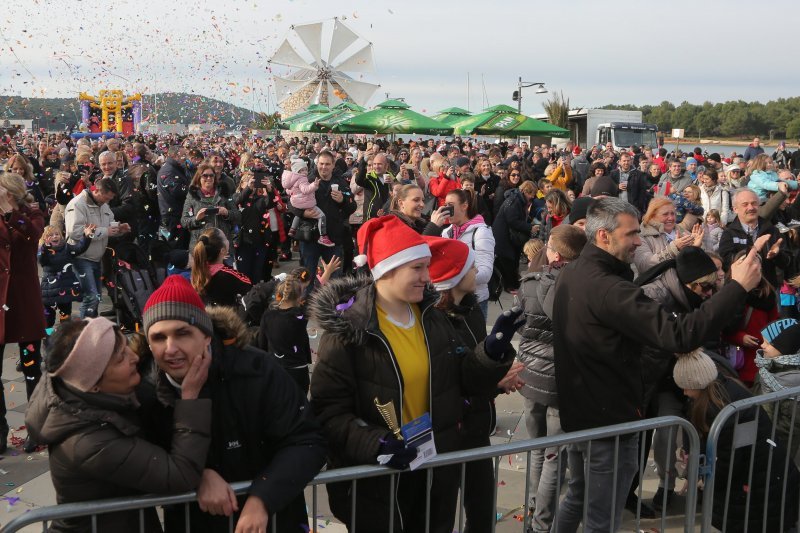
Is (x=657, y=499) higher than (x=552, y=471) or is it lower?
lower

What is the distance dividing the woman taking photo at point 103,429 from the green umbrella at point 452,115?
23991mm

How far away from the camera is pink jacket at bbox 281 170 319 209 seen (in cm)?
906

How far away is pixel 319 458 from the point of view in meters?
A: 2.59

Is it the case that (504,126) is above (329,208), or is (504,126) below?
above

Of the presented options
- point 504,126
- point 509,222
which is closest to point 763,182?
point 509,222

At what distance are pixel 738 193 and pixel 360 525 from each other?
19.0 feet

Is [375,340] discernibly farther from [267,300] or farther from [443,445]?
[267,300]

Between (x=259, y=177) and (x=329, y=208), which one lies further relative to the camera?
(x=259, y=177)

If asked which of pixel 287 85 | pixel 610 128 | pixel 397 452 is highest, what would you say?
pixel 287 85

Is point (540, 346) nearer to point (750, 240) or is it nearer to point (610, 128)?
point (750, 240)

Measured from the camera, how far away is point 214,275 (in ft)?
17.1

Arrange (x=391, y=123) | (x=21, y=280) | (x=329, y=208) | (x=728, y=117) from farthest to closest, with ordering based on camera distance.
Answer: (x=728, y=117) < (x=391, y=123) < (x=329, y=208) < (x=21, y=280)

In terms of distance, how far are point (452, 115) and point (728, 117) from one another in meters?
34.6

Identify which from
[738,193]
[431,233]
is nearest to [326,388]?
[431,233]
